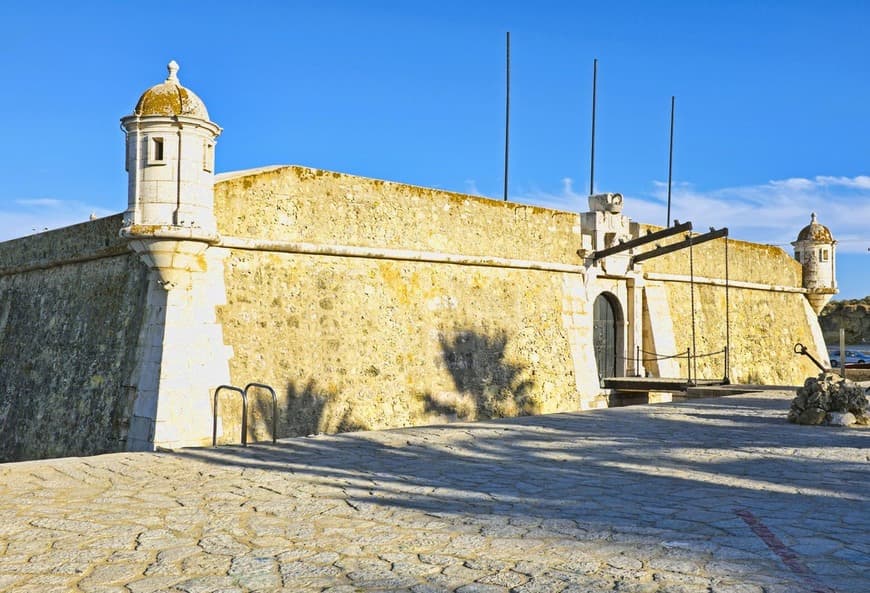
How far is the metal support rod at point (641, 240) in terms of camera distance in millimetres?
15484

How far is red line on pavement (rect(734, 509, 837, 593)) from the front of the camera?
3.80 metres

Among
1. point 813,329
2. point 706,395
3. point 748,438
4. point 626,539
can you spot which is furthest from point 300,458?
point 813,329

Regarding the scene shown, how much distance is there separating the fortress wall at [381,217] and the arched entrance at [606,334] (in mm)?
1573

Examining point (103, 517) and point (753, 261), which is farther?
point (753, 261)

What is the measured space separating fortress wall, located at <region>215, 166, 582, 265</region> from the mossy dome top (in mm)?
1217

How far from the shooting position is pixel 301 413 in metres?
11.4

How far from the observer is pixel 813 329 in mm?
24531

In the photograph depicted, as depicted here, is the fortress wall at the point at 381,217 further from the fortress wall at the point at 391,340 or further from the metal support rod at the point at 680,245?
the metal support rod at the point at 680,245

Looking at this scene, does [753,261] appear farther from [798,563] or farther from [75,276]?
[798,563]

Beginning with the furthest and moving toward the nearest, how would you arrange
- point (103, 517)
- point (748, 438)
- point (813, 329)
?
point (813, 329) → point (748, 438) → point (103, 517)

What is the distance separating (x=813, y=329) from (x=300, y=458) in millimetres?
21343

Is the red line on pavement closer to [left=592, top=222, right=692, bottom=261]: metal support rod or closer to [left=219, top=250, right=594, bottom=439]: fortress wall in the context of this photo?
[left=219, top=250, right=594, bottom=439]: fortress wall

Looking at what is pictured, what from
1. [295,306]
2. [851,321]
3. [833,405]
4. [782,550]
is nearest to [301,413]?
[295,306]

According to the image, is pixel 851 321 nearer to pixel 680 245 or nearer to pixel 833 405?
pixel 680 245
